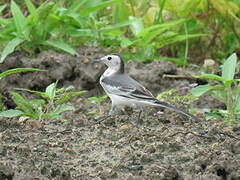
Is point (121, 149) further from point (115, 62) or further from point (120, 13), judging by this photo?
point (120, 13)

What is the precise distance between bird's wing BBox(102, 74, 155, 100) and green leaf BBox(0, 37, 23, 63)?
136 cm

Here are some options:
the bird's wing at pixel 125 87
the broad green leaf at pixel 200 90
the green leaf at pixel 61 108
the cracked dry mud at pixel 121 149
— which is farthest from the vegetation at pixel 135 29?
the broad green leaf at pixel 200 90

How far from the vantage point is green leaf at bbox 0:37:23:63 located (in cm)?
772

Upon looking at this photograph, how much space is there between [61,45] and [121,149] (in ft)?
11.0

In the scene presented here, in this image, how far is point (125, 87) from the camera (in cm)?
680

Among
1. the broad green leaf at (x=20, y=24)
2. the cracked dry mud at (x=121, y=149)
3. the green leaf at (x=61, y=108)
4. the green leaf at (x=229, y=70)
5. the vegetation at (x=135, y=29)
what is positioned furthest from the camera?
the vegetation at (x=135, y=29)

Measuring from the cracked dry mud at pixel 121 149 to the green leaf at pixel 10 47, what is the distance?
27.6 inches

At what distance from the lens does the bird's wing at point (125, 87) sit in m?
6.59

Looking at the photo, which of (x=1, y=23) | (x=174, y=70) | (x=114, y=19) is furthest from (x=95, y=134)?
(x=114, y=19)

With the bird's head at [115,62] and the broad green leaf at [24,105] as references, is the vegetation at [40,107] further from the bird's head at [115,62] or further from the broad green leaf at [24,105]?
the bird's head at [115,62]

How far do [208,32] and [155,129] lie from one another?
391cm

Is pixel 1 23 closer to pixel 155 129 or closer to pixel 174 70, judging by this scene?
pixel 174 70

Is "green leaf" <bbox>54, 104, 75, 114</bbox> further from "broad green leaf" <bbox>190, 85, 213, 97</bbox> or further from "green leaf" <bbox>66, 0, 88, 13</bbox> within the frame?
"green leaf" <bbox>66, 0, 88, 13</bbox>

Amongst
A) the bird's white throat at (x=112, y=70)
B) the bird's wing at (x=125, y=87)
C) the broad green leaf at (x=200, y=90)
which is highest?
the broad green leaf at (x=200, y=90)
